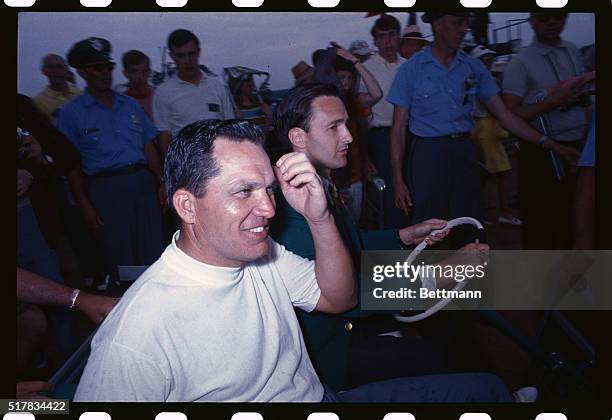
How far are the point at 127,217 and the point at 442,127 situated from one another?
1.06m

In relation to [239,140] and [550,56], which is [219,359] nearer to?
[239,140]

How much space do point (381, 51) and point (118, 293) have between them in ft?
3.70

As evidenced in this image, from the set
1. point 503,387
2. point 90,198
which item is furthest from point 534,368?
point 90,198

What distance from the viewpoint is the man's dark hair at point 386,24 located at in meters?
2.13

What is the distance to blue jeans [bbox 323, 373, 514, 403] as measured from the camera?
2.01 meters

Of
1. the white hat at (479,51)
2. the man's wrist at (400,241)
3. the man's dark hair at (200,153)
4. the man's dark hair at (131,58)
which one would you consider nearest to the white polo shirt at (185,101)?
the man's dark hair at (131,58)

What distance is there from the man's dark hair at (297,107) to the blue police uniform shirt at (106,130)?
1.30 feet

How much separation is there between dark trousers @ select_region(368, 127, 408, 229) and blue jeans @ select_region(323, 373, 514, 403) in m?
0.50

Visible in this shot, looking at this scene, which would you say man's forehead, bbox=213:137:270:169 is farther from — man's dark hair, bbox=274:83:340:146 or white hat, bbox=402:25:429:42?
white hat, bbox=402:25:429:42

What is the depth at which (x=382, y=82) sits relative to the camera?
2.15 meters

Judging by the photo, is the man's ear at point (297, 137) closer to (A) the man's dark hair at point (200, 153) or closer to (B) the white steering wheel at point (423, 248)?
(A) the man's dark hair at point (200, 153)

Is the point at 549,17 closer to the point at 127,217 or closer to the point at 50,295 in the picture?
the point at 127,217

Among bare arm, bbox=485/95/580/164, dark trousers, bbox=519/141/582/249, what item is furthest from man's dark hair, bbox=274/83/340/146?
dark trousers, bbox=519/141/582/249

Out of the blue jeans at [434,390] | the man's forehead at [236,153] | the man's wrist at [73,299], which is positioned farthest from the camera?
the man's wrist at [73,299]
